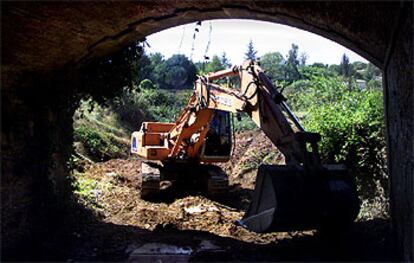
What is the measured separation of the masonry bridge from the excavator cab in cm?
407

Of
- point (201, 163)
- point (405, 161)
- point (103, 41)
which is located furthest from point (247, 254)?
point (201, 163)

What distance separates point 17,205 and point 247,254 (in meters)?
3.41

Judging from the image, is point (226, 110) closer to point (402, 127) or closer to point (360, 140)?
point (360, 140)

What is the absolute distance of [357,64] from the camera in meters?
49.7

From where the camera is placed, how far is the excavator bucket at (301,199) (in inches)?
231

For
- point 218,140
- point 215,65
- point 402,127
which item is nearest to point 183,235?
point 218,140

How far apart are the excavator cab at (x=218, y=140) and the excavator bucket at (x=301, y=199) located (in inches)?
187

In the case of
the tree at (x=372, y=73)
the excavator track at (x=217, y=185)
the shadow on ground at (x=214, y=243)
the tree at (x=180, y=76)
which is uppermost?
the tree at (x=180, y=76)

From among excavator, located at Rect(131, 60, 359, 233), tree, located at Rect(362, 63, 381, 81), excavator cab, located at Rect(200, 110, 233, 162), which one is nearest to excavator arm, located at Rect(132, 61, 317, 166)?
excavator, located at Rect(131, 60, 359, 233)

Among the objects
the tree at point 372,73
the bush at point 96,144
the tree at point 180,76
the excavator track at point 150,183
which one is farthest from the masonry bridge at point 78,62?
the tree at point 180,76

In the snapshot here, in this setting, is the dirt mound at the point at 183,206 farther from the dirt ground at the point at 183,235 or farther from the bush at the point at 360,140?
the bush at the point at 360,140

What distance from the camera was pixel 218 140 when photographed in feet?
36.5

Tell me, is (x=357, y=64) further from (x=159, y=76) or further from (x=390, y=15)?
(x=390, y=15)

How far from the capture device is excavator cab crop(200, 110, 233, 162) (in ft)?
36.1
